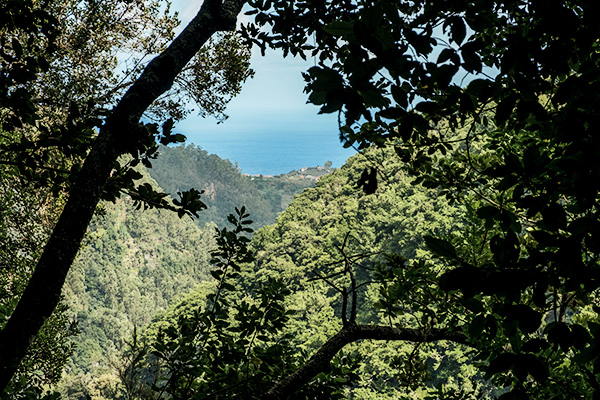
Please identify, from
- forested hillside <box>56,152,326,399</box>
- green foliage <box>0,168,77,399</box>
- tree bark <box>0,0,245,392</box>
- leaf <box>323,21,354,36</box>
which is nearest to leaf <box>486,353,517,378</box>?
leaf <box>323,21,354,36</box>

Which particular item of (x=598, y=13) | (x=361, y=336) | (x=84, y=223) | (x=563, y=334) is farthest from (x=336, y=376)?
(x=598, y=13)

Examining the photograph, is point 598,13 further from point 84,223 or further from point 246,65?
point 246,65

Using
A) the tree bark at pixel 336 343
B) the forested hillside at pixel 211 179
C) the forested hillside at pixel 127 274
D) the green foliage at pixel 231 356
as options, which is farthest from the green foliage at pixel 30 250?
the forested hillside at pixel 211 179

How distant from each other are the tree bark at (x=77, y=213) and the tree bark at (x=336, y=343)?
4.01 ft

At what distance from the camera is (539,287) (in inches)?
37.7

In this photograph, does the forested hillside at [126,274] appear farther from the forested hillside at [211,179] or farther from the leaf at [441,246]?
the leaf at [441,246]

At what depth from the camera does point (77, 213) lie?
229 cm

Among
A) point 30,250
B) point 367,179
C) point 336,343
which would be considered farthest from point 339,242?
point 367,179

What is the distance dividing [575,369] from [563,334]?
314cm

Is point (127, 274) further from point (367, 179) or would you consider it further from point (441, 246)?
point (441, 246)

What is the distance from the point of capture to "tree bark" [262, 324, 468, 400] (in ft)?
→ 7.32

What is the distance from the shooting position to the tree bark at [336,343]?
2.23 metres

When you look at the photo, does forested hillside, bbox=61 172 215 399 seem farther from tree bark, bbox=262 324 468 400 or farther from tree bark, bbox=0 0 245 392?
tree bark, bbox=0 0 245 392

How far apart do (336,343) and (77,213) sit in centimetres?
162
